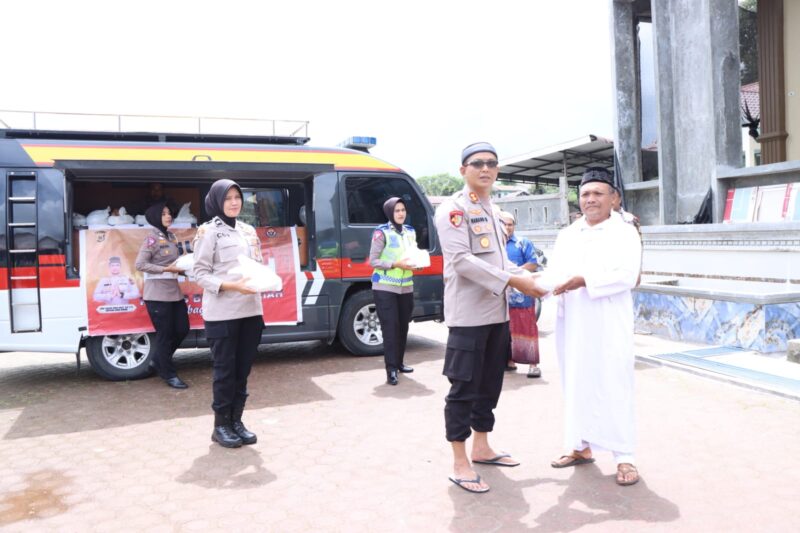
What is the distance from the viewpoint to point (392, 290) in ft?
20.5

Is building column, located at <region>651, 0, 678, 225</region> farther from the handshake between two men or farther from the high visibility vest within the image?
the handshake between two men

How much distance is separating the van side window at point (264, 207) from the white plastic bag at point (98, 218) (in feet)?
4.89

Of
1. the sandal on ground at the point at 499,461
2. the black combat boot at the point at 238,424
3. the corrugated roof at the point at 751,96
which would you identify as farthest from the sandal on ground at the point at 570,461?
the corrugated roof at the point at 751,96

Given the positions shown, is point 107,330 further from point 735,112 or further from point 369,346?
point 735,112

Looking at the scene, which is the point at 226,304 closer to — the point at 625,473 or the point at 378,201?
the point at 625,473

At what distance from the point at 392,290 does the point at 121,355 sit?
305 cm

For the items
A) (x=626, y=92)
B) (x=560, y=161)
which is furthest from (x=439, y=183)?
(x=626, y=92)

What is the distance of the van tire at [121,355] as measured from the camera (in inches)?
260

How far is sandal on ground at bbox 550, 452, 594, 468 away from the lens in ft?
12.8

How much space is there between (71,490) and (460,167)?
10.1ft

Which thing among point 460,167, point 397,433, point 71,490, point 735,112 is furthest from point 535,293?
point 735,112

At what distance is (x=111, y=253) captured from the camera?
6.59 meters

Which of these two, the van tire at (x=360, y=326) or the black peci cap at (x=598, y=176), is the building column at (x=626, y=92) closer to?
the van tire at (x=360, y=326)

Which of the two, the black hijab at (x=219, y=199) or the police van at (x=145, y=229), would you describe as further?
the police van at (x=145, y=229)
